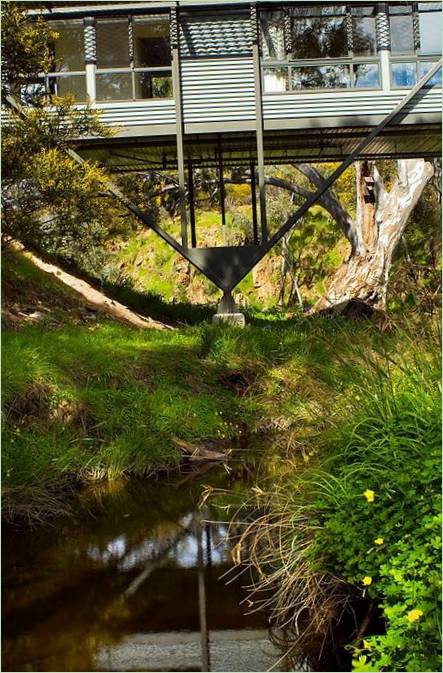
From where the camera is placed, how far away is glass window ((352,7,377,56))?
16594 mm

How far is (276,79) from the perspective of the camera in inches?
643

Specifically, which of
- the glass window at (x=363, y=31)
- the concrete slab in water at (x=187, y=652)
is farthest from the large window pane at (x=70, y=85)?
the concrete slab in water at (x=187, y=652)

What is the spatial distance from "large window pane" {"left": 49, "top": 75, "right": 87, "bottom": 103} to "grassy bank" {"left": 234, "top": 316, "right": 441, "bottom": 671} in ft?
43.8

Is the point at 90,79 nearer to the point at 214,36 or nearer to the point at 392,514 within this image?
the point at 214,36

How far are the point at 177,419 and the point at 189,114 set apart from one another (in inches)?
332

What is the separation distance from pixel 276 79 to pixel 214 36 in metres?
1.51

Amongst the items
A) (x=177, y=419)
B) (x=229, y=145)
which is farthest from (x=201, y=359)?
(x=229, y=145)

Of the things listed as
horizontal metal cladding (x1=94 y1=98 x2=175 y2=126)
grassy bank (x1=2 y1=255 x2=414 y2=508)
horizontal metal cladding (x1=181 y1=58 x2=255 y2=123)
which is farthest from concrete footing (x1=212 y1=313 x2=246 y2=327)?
horizontal metal cladding (x1=94 y1=98 x2=175 y2=126)

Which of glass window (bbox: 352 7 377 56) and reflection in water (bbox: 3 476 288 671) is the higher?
glass window (bbox: 352 7 377 56)

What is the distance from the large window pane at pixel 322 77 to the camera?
16.4 meters

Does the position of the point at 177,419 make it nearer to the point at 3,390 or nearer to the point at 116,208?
the point at 3,390

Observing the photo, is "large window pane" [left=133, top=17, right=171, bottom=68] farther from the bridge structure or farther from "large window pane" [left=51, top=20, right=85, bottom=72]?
"large window pane" [left=51, top=20, right=85, bottom=72]

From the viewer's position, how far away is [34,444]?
754cm

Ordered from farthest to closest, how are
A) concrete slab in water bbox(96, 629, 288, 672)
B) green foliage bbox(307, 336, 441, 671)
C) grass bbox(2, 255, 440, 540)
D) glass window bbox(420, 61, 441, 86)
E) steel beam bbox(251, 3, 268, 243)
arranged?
glass window bbox(420, 61, 441, 86) → steel beam bbox(251, 3, 268, 243) → grass bbox(2, 255, 440, 540) → concrete slab in water bbox(96, 629, 288, 672) → green foliage bbox(307, 336, 441, 671)
